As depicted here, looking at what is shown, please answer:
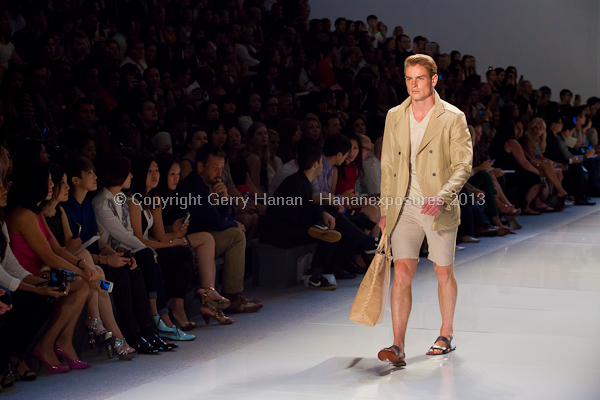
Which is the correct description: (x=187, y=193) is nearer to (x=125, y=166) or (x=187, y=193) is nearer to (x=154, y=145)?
(x=125, y=166)

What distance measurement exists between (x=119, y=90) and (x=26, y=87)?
1048 millimetres

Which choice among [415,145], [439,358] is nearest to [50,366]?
[439,358]

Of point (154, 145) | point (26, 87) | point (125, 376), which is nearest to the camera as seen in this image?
point (125, 376)

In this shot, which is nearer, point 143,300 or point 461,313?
point 143,300

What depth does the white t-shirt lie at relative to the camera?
333cm

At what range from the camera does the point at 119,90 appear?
654cm

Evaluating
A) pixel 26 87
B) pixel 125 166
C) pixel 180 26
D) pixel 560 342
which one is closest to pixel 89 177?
pixel 125 166

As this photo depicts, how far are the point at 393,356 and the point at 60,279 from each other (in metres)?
1.50

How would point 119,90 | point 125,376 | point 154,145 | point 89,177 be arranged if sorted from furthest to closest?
point 119,90 → point 154,145 → point 89,177 → point 125,376

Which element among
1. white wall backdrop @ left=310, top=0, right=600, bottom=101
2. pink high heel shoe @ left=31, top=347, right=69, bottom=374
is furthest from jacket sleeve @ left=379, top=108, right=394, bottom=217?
white wall backdrop @ left=310, top=0, right=600, bottom=101

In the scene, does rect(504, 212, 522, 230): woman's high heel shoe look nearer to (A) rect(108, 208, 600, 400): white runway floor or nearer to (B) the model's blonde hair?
(A) rect(108, 208, 600, 400): white runway floor

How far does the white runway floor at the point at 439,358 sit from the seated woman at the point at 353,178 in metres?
1.22

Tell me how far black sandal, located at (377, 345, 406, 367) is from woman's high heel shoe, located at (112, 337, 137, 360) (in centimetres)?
117

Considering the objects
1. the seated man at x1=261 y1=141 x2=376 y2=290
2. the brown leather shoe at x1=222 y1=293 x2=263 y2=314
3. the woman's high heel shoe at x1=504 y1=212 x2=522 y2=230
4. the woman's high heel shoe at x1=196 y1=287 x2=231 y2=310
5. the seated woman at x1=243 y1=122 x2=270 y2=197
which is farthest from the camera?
the woman's high heel shoe at x1=504 y1=212 x2=522 y2=230
